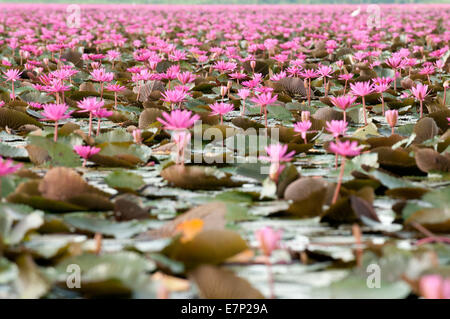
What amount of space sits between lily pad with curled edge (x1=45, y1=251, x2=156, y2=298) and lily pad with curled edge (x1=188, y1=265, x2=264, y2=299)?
0.37 ft

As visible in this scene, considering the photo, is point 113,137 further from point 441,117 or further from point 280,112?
point 441,117

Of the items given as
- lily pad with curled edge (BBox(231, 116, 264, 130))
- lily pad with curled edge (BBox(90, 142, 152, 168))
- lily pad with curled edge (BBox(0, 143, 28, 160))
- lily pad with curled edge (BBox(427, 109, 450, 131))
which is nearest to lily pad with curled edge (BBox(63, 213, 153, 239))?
lily pad with curled edge (BBox(90, 142, 152, 168))

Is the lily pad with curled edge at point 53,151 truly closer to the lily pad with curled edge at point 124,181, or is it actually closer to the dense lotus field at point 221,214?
the dense lotus field at point 221,214

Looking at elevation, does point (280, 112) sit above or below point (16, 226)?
below

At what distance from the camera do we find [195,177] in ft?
7.25

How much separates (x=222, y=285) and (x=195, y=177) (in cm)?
88

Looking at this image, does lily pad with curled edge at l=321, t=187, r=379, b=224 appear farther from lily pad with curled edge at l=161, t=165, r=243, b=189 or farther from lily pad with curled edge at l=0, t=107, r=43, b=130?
lily pad with curled edge at l=0, t=107, r=43, b=130

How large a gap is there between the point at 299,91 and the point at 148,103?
4.83 feet

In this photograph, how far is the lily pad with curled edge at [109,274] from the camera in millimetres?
1386

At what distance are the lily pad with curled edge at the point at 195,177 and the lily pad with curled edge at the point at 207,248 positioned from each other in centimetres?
69

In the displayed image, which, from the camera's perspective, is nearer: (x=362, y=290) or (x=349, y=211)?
(x=362, y=290)

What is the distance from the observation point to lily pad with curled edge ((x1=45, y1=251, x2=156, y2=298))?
1.39 m

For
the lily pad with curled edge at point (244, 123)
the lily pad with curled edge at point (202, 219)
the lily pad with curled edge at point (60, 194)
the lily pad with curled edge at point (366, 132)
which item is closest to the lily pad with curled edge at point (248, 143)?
the lily pad with curled edge at point (244, 123)

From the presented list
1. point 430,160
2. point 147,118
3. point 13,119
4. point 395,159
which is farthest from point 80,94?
point 430,160
